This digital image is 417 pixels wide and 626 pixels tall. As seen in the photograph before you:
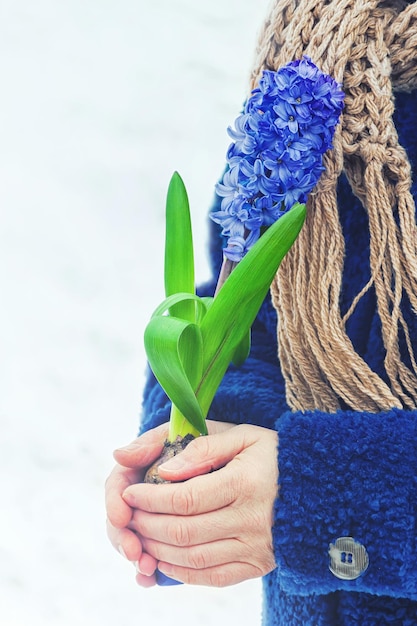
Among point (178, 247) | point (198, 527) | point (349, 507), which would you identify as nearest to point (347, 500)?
point (349, 507)

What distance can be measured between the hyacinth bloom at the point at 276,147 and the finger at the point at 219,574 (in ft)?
0.73

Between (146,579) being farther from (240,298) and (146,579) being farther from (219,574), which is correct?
(240,298)

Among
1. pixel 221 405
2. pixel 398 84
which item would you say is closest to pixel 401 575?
pixel 221 405

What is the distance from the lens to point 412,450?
485 mm

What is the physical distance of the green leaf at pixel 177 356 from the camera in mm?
A: 456

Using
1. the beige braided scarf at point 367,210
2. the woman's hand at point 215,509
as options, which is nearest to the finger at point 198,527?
the woman's hand at point 215,509

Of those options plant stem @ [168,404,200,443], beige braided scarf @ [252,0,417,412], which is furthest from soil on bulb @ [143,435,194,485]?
beige braided scarf @ [252,0,417,412]

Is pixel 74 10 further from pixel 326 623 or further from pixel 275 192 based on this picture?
pixel 326 623

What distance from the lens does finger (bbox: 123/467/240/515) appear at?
501 mm

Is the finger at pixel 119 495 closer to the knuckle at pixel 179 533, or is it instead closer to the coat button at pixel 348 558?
the knuckle at pixel 179 533

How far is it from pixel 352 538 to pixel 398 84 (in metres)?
0.35

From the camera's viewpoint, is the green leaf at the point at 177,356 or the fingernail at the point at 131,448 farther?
the fingernail at the point at 131,448

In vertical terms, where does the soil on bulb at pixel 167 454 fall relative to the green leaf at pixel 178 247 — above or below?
below

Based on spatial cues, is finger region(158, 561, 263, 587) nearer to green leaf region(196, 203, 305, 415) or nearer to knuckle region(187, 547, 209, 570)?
knuckle region(187, 547, 209, 570)
